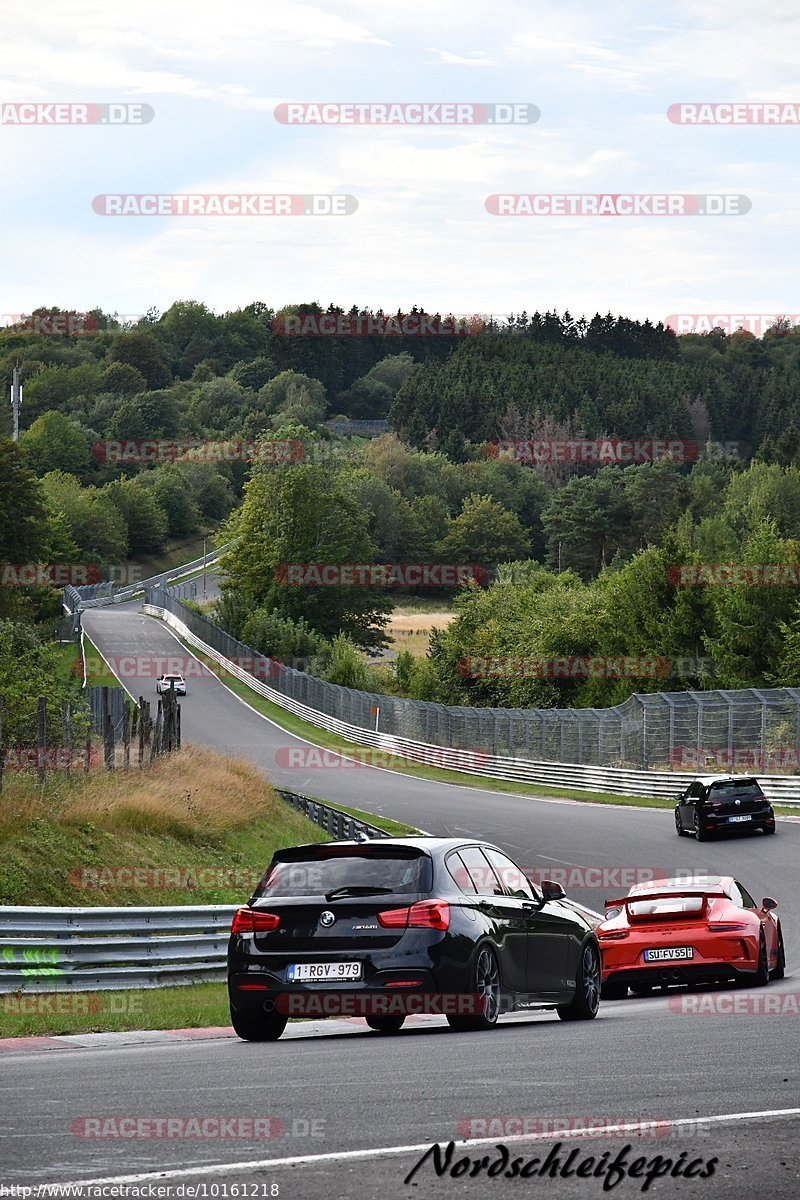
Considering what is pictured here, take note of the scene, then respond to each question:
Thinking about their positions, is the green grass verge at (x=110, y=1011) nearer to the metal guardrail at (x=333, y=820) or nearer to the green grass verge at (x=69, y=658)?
the metal guardrail at (x=333, y=820)

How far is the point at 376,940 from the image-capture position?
11.7 metres

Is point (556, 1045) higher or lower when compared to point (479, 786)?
higher

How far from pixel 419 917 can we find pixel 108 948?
5140 mm

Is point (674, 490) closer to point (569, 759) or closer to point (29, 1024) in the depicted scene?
point (569, 759)

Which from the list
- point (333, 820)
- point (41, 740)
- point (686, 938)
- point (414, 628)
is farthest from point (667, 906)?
point (414, 628)

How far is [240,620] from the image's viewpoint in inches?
4178

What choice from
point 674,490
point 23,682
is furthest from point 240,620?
point 23,682

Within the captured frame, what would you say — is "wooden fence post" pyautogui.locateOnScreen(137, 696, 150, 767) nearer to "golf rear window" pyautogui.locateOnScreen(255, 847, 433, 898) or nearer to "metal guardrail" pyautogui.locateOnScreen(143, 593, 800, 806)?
"golf rear window" pyautogui.locateOnScreen(255, 847, 433, 898)

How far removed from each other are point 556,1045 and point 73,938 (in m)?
5.95

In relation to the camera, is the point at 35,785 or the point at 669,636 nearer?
the point at 35,785

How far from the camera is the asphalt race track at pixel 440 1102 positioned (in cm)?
638

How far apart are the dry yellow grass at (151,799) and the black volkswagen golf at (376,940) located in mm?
8267

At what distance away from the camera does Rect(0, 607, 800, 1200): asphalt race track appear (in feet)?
20.9

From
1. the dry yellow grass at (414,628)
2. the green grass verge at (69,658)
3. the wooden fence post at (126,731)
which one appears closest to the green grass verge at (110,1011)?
the wooden fence post at (126,731)
